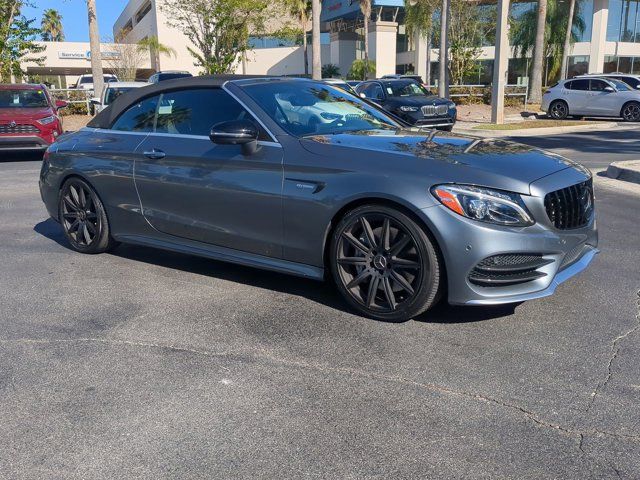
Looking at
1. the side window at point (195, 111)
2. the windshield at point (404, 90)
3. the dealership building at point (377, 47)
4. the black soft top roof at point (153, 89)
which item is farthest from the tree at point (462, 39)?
the side window at point (195, 111)

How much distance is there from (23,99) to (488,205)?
1379 centimetres

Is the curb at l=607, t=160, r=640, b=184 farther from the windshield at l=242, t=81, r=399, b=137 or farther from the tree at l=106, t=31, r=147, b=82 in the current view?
the tree at l=106, t=31, r=147, b=82

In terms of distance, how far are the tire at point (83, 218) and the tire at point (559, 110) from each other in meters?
21.6

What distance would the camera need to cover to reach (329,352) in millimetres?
3902

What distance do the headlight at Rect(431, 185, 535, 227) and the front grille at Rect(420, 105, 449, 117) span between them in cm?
1444

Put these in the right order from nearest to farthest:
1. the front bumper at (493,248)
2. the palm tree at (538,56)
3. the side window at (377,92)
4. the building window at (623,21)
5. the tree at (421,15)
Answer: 1. the front bumper at (493,248)
2. the side window at (377,92)
3. the palm tree at (538,56)
4. the tree at (421,15)
5. the building window at (623,21)

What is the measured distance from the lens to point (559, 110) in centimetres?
2420

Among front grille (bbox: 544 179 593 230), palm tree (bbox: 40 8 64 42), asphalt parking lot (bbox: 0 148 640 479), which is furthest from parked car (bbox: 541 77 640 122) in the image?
palm tree (bbox: 40 8 64 42)

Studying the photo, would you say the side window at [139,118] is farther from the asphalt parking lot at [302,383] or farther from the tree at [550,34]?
the tree at [550,34]

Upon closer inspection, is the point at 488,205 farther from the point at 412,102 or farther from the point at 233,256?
the point at 412,102

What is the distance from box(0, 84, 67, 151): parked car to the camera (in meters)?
13.8

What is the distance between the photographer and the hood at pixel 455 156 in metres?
3.98

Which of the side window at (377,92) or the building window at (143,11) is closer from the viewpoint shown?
the side window at (377,92)

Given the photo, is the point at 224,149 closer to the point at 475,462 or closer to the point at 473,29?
the point at 475,462
